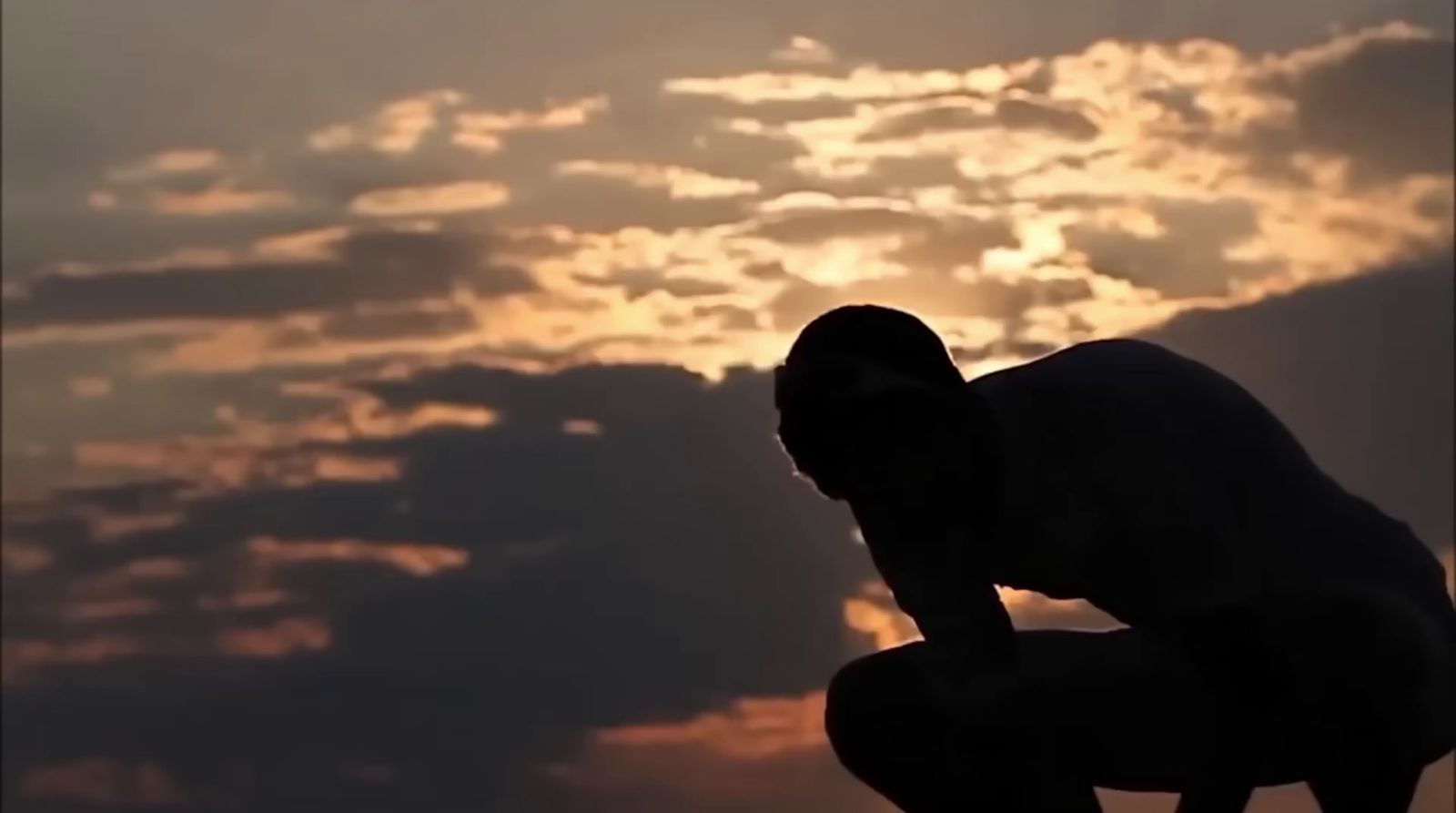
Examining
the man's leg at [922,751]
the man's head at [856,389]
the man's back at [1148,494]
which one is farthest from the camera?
the man's leg at [922,751]

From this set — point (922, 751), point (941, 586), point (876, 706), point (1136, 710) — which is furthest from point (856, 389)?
point (1136, 710)

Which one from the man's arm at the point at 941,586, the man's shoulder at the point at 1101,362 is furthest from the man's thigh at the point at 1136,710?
the man's shoulder at the point at 1101,362

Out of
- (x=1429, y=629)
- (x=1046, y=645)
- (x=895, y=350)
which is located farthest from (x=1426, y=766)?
(x=895, y=350)

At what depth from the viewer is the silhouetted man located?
5.04 metres

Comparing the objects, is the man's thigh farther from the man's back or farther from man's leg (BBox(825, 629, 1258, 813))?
the man's back

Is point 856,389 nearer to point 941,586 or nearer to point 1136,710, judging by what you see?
point 941,586

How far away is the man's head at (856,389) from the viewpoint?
5.01 meters

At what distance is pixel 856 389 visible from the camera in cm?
500

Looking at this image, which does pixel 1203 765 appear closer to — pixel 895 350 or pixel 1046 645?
pixel 1046 645

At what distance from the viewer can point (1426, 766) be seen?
5.70 meters

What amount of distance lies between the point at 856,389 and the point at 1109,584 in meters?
0.78

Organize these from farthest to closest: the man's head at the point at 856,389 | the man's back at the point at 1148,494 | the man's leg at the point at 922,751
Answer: the man's leg at the point at 922,751 < the man's back at the point at 1148,494 < the man's head at the point at 856,389

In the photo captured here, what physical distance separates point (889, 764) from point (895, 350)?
3.42ft

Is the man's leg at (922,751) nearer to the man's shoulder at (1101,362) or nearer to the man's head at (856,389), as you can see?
the man's head at (856,389)
